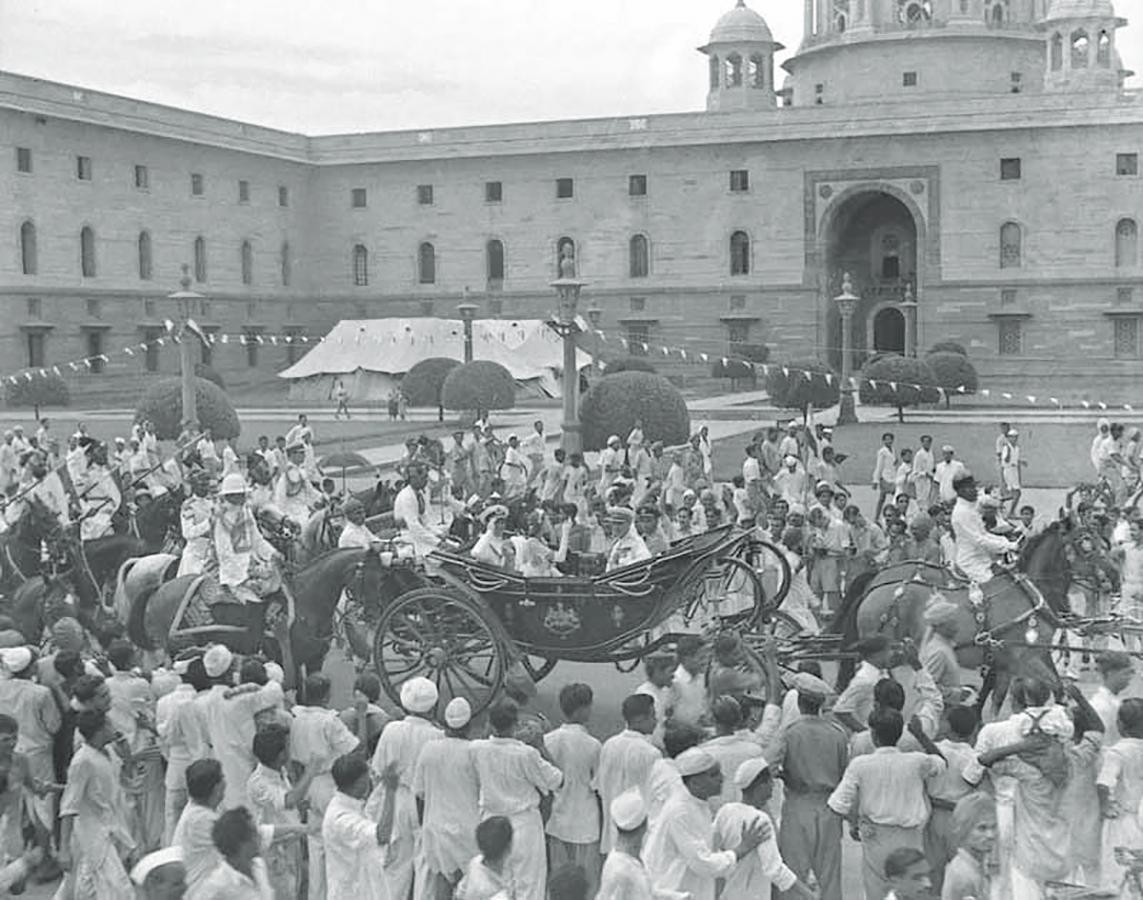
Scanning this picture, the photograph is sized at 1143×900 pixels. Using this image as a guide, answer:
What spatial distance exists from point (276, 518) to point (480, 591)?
3970 mm

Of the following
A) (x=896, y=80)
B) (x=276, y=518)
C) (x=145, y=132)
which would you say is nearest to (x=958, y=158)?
(x=896, y=80)

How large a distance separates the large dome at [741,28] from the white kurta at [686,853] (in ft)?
193

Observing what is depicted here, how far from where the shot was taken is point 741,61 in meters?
61.3

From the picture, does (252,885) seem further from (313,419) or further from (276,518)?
(313,419)

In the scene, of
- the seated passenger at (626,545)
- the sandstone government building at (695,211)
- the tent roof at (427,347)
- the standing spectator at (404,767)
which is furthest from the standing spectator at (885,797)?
the sandstone government building at (695,211)

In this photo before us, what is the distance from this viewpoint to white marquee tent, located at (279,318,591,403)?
4600cm

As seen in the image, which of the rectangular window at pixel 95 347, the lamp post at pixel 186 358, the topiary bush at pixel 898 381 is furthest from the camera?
the rectangular window at pixel 95 347

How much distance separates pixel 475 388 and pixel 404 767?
29.2 metres

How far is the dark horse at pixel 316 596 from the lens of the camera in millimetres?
10375

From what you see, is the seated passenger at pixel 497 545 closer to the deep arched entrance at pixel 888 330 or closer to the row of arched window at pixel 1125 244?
the row of arched window at pixel 1125 244

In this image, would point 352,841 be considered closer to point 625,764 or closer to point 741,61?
point 625,764

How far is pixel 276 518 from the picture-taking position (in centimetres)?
1335

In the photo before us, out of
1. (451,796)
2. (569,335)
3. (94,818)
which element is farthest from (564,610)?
(569,335)

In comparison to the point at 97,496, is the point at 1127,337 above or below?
above
